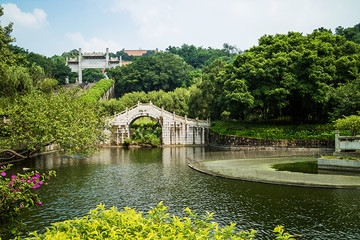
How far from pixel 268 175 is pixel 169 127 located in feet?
83.9

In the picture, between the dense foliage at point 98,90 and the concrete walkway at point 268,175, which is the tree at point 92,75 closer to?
the dense foliage at point 98,90

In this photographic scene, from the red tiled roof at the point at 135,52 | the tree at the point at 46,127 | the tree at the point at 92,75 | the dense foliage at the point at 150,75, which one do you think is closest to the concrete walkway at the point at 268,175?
the tree at the point at 46,127

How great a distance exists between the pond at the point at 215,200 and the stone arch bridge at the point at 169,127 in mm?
22210

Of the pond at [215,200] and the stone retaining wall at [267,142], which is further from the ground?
the stone retaining wall at [267,142]

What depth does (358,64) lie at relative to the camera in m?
32.0

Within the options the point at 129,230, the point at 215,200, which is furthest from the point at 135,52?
the point at 129,230

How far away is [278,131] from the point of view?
33.1 meters

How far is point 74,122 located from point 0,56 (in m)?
7.46

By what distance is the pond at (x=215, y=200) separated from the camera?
32.1ft

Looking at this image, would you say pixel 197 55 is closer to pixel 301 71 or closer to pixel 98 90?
pixel 98 90

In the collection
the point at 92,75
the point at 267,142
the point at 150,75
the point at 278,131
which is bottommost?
the point at 267,142

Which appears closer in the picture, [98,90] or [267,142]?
[267,142]

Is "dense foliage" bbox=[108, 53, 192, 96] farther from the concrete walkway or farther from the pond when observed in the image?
the pond

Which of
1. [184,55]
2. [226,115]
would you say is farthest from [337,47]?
[184,55]
